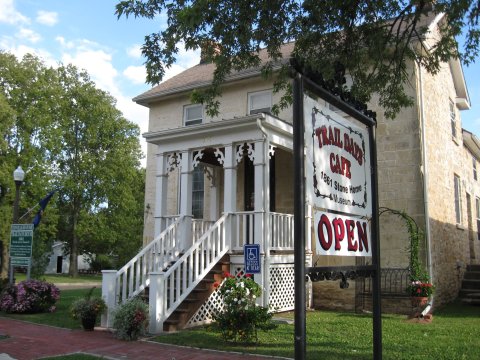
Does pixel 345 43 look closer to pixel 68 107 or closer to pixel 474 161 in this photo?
pixel 474 161

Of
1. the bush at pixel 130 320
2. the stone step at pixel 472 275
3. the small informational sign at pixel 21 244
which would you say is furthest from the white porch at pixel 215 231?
the stone step at pixel 472 275

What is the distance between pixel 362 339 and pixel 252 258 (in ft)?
8.88

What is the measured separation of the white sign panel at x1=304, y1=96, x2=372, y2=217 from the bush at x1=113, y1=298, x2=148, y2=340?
19.4ft

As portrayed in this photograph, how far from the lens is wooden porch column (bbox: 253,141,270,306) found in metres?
11.2

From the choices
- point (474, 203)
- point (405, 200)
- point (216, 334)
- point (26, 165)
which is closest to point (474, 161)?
point (474, 203)

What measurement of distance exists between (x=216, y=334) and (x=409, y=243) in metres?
6.29

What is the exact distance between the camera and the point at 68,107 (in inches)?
1494

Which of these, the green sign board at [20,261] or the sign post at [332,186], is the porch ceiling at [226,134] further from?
the sign post at [332,186]

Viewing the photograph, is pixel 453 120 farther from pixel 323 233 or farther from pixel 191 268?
pixel 323 233

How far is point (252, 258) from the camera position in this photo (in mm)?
10055

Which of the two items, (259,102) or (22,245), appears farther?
(259,102)

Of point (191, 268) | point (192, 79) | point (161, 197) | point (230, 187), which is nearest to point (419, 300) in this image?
point (230, 187)

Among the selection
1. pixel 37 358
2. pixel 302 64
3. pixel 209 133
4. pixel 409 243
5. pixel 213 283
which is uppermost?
pixel 209 133

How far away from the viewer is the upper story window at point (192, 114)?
1769cm
